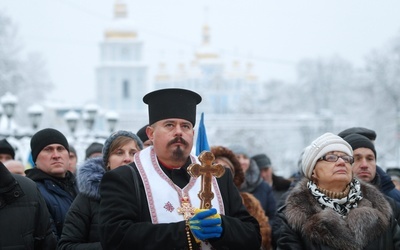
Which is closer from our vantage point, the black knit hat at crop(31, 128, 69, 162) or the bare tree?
the black knit hat at crop(31, 128, 69, 162)

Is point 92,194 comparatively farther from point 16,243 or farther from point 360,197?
point 360,197

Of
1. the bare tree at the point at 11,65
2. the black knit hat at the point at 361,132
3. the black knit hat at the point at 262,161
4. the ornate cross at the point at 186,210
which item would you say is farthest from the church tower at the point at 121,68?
the ornate cross at the point at 186,210

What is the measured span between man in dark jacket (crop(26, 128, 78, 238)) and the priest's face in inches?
76.9

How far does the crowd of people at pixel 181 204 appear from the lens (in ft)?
17.5

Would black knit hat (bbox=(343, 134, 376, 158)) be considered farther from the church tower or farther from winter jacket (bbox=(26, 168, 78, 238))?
the church tower

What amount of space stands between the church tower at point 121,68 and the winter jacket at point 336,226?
3984 inches

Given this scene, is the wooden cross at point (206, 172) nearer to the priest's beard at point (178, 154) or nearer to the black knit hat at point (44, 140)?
the priest's beard at point (178, 154)

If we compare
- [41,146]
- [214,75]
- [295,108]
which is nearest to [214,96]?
[214,75]

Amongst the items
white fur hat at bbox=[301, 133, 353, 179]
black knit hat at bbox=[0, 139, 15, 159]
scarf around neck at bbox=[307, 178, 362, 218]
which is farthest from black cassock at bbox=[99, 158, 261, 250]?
black knit hat at bbox=[0, 139, 15, 159]

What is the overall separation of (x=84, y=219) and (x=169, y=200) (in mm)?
1058

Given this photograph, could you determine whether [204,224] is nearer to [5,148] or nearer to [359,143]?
[359,143]

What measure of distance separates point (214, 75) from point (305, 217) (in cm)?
11863

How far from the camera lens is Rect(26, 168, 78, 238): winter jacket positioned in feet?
23.9

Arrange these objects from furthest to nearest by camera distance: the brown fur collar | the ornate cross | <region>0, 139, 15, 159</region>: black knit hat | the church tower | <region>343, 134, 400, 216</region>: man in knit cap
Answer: the church tower → <region>0, 139, 15, 159</region>: black knit hat → <region>343, 134, 400, 216</region>: man in knit cap → the brown fur collar → the ornate cross
